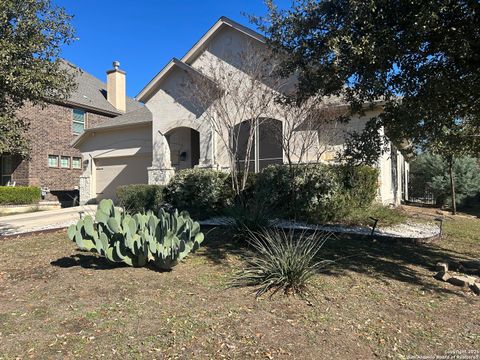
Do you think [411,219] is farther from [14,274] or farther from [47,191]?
[47,191]

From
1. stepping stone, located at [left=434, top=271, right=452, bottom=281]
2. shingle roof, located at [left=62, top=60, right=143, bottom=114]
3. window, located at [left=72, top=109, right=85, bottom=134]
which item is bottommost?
stepping stone, located at [left=434, top=271, right=452, bottom=281]

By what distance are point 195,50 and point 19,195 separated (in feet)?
39.3

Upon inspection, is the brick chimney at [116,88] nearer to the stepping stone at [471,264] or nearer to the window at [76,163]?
the window at [76,163]

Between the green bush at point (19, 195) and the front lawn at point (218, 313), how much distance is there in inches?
570

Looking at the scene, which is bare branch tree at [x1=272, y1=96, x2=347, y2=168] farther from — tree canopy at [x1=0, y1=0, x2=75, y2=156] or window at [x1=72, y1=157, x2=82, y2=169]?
window at [x1=72, y1=157, x2=82, y2=169]

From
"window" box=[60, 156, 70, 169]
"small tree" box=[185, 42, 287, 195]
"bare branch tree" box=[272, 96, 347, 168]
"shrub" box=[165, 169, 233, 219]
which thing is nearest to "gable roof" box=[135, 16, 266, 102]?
"small tree" box=[185, 42, 287, 195]

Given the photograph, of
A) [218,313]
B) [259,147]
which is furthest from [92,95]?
[218,313]

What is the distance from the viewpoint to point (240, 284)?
546cm

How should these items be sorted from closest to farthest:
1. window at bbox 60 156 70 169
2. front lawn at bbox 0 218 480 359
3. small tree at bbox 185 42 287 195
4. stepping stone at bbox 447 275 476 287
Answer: front lawn at bbox 0 218 480 359 < stepping stone at bbox 447 275 476 287 < small tree at bbox 185 42 287 195 < window at bbox 60 156 70 169

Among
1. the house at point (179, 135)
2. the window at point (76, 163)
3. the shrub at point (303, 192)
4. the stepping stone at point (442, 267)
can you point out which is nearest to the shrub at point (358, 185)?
the shrub at point (303, 192)

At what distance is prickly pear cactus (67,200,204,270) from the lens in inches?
234

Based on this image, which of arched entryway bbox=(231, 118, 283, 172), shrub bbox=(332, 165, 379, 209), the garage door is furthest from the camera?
the garage door

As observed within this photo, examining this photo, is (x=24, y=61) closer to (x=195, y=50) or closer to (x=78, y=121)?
(x=195, y=50)

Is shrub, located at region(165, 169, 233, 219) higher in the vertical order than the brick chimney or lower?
lower
